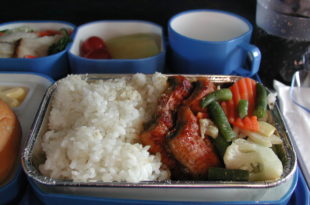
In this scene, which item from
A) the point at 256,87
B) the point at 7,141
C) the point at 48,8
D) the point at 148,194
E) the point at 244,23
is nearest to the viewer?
the point at 148,194

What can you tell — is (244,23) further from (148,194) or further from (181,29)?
(148,194)

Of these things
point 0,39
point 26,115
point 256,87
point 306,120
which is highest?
point 0,39

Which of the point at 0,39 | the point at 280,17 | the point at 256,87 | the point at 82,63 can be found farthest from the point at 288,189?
the point at 0,39

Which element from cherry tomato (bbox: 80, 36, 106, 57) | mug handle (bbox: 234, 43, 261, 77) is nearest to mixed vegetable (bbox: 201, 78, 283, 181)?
mug handle (bbox: 234, 43, 261, 77)

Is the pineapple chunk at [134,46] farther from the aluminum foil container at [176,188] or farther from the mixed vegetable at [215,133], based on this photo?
the aluminum foil container at [176,188]

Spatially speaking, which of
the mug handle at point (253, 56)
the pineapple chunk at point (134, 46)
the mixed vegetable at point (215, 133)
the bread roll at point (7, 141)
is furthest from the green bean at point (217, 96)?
the bread roll at point (7, 141)

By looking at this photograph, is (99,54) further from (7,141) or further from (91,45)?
(7,141)

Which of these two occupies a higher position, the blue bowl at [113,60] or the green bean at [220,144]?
the blue bowl at [113,60]
